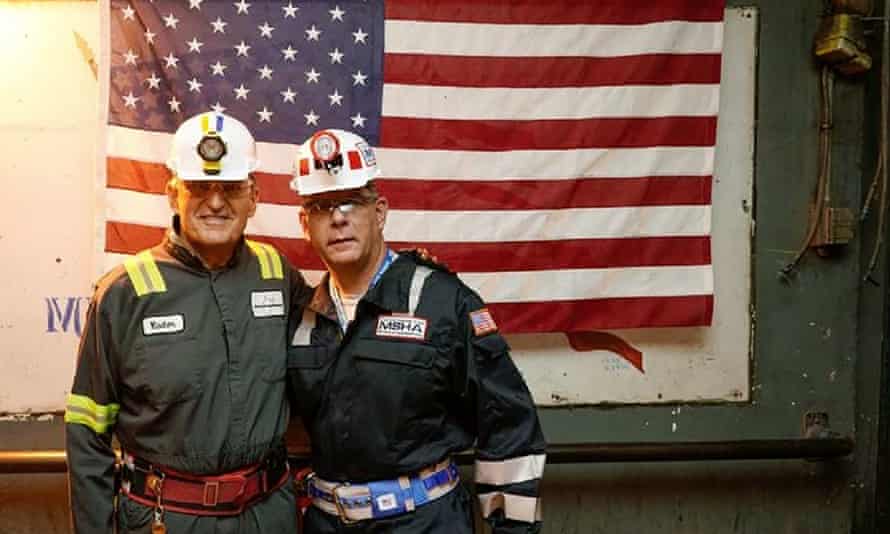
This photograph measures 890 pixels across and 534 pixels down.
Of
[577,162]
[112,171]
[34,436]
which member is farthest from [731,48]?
A: [34,436]

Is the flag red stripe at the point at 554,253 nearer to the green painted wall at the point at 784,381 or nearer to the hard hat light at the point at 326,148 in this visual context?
the green painted wall at the point at 784,381

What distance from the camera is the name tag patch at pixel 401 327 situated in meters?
1.83

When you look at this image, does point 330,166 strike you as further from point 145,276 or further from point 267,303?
point 145,276

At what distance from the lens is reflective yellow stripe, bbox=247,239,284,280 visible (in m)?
1.94

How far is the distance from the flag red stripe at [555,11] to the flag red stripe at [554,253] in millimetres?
767

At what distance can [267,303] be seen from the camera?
1.88 m

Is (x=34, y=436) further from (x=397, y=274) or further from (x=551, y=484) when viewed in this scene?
(x=551, y=484)

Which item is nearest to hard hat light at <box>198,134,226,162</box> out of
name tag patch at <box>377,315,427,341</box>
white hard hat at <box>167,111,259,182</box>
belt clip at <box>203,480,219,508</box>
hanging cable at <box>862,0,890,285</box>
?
white hard hat at <box>167,111,259,182</box>

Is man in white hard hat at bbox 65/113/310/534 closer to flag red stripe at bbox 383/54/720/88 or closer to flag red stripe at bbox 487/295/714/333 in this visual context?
flag red stripe at bbox 383/54/720/88

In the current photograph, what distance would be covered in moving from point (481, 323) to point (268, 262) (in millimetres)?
594

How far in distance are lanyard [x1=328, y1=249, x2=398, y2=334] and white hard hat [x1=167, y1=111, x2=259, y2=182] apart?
37 centimetres

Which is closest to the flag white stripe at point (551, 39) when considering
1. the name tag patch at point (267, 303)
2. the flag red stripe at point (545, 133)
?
the flag red stripe at point (545, 133)

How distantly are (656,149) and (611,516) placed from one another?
1385 millimetres

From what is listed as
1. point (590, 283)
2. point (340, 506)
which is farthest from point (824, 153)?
point (340, 506)
